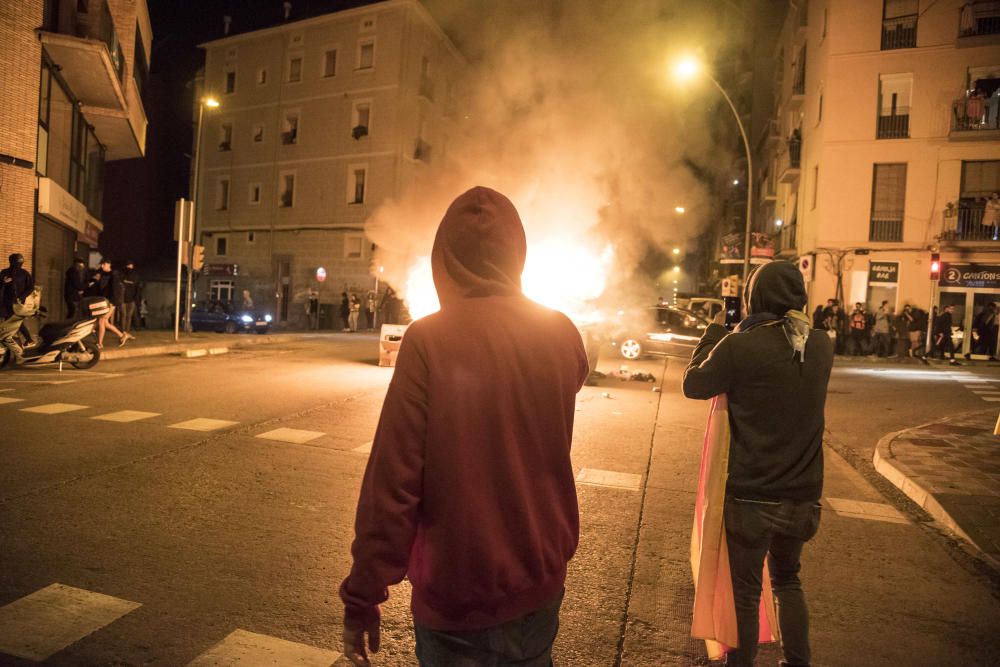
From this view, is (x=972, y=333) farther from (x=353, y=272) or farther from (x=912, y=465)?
(x=353, y=272)

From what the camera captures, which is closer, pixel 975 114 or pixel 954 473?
pixel 954 473

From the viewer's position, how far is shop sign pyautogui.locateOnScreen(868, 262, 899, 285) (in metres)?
23.2

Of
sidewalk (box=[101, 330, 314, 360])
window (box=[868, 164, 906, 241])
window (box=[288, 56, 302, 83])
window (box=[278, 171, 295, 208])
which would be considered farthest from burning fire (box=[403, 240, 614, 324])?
window (box=[288, 56, 302, 83])

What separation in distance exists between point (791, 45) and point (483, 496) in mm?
35304

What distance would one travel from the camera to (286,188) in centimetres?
3562

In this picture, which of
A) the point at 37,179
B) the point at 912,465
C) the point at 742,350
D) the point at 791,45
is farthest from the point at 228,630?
the point at 791,45

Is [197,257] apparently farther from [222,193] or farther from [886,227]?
[886,227]

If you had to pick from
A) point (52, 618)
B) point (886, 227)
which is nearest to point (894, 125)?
point (886, 227)

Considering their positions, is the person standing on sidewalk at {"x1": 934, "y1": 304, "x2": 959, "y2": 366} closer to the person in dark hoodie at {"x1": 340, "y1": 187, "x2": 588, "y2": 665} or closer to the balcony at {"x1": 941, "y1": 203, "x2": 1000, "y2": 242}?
the balcony at {"x1": 941, "y1": 203, "x2": 1000, "y2": 242}

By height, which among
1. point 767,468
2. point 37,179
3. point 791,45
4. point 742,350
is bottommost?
point 767,468

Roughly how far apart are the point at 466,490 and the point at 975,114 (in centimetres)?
2730

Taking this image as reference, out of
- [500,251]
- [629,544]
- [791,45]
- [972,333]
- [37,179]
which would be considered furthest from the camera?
[791,45]

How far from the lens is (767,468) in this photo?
8.42 ft

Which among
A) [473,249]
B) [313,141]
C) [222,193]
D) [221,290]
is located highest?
[313,141]
